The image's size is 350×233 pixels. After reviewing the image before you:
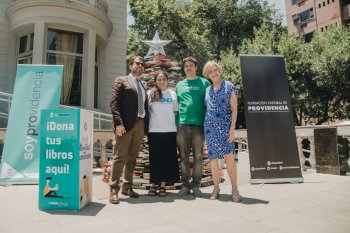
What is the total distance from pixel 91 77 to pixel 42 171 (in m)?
7.58

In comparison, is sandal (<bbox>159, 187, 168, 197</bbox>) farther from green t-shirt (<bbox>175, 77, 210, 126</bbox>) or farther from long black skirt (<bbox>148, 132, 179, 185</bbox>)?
green t-shirt (<bbox>175, 77, 210, 126</bbox>)

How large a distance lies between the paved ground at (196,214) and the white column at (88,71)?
630 centimetres

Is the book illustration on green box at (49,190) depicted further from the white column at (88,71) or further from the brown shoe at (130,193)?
the white column at (88,71)

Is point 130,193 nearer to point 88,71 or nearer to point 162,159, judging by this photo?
point 162,159

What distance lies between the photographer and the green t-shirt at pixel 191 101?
14.5 ft

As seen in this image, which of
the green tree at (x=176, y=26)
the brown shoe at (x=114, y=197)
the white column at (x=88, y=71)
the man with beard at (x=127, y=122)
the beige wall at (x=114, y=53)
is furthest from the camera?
the green tree at (x=176, y=26)

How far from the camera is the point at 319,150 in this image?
6441mm

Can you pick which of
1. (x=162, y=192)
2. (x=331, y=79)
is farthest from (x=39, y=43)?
(x=331, y=79)

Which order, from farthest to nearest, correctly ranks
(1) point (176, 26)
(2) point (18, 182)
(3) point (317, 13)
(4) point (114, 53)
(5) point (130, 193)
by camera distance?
1. (3) point (317, 13)
2. (1) point (176, 26)
3. (4) point (114, 53)
4. (2) point (18, 182)
5. (5) point (130, 193)

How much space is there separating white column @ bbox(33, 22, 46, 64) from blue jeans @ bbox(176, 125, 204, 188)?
7.59 metres

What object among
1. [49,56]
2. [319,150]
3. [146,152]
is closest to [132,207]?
[146,152]

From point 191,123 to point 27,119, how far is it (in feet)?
11.7

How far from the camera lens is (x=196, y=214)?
10.7 ft

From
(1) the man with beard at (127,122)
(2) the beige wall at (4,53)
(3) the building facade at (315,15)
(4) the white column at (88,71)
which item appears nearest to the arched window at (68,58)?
(4) the white column at (88,71)
